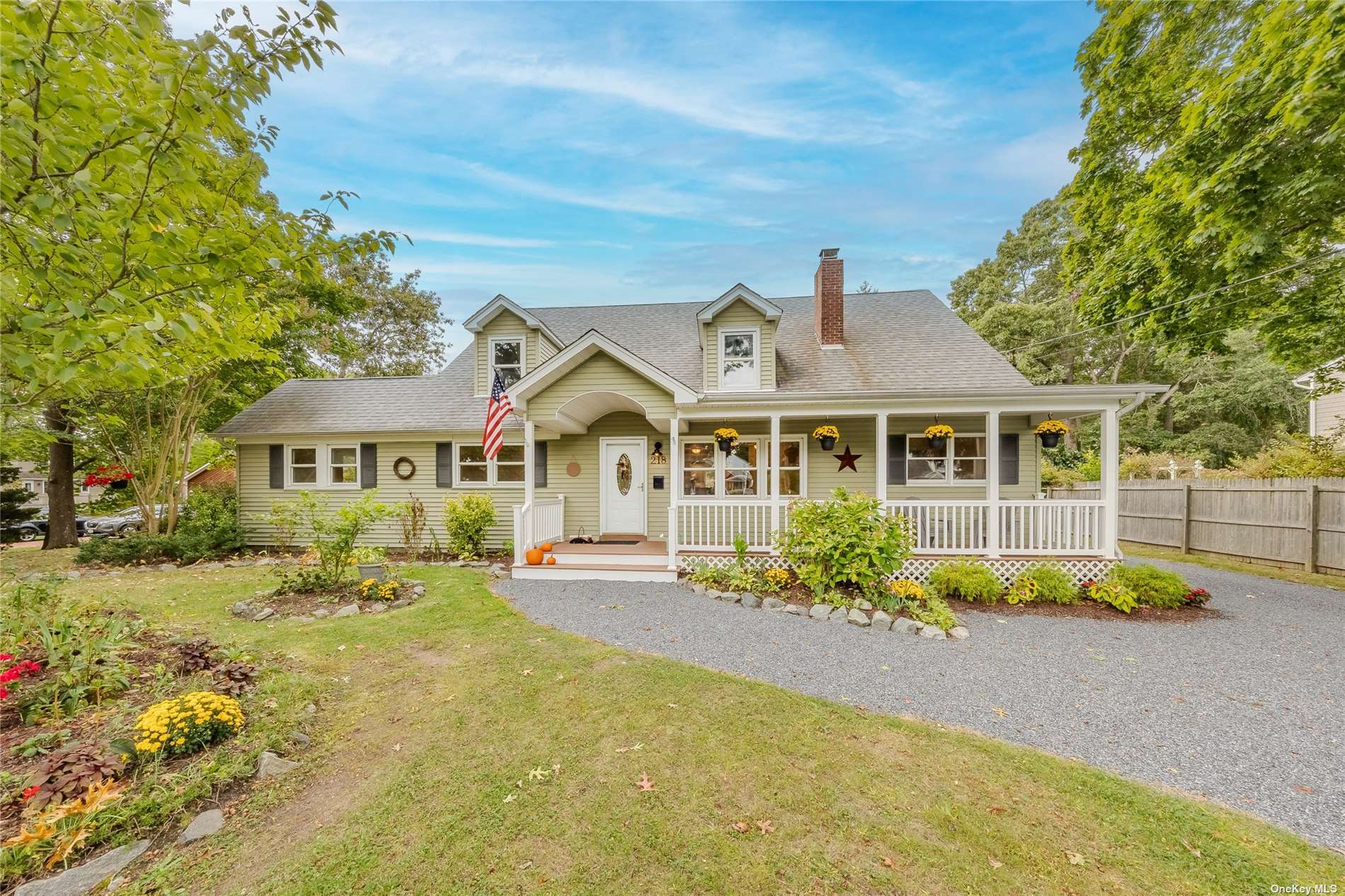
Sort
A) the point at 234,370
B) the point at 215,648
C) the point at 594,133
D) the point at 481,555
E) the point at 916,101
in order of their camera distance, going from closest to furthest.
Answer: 1. the point at 215,648
2. the point at 916,101
3. the point at 481,555
4. the point at 594,133
5. the point at 234,370

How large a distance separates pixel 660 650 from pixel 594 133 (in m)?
11.5

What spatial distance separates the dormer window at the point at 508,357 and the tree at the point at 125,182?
828cm

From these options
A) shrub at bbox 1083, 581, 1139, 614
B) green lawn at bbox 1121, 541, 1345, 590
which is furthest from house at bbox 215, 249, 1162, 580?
green lawn at bbox 1121, 541, 1345, 590

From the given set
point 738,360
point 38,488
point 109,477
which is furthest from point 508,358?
point 38,488

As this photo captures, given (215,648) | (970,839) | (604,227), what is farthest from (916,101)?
(215,648)

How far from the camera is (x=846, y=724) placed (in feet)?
12.4

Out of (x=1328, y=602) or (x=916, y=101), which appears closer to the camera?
(x=1328, y=602)

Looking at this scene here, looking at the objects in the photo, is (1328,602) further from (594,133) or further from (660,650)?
(594,133)

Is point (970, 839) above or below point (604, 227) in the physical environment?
below

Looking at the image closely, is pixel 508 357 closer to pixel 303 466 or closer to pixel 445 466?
pixel 445 466

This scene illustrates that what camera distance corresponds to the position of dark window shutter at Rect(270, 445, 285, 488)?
1190 centimetres

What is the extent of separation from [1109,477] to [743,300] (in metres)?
6.90

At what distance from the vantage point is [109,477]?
42.5ft

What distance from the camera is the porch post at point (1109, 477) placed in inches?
305
